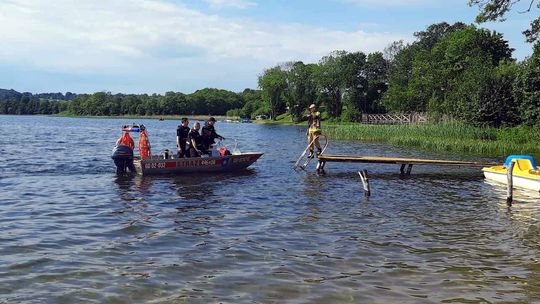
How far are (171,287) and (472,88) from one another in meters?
40.3

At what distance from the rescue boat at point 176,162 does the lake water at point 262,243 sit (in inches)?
63.3

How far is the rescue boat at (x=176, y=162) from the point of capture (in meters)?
20.3

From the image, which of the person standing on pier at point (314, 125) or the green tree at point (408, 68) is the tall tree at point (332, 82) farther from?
the person standing on pier at point (314, 125)

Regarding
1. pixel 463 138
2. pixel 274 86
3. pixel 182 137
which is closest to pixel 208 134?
pixel 182 137

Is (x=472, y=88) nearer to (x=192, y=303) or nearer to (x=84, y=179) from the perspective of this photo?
(x=84, y=179)

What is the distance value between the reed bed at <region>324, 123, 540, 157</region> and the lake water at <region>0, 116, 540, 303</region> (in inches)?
677

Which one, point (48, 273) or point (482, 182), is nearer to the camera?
point (48, 273)

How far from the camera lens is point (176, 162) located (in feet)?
67.5

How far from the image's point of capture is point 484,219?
43.0 ft

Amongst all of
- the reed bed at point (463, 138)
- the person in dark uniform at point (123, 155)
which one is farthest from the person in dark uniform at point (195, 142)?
the reed bed at point (463, 138)

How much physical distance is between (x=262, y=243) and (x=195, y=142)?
37.7 feet

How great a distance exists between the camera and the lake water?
25.1 ft

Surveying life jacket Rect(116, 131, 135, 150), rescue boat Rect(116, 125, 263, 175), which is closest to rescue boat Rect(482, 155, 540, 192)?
rescue boat Rect(116, 125, 263, 175)

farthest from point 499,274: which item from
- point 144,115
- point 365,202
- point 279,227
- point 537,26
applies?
point 144,115
